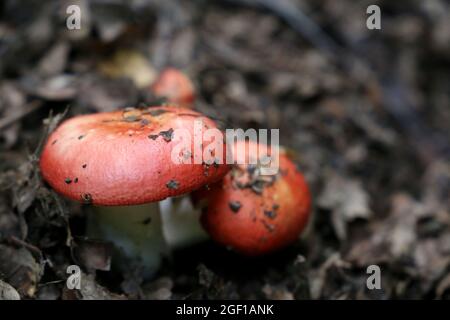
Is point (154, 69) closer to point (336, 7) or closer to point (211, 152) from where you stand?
point (211, 152)

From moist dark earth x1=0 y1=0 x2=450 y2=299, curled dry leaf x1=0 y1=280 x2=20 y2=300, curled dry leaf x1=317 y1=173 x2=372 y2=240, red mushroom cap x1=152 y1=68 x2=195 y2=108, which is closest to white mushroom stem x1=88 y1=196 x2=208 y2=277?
moist dark earth x1=0 y1=0 x2=450 y2=299

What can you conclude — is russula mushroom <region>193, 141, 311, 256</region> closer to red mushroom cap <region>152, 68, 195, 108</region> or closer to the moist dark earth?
the moist dark earth

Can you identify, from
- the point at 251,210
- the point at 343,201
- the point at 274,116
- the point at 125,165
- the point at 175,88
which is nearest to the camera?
the point at 125,165

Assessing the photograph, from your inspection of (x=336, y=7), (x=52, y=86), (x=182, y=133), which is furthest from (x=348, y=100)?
(x=182, y=133)

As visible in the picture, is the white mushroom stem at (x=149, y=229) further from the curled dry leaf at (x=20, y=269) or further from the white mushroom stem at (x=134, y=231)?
the curled dry leaf at (x=20, y=269)

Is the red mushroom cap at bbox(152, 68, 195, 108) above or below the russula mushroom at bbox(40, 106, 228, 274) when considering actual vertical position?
above

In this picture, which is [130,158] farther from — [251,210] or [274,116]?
[274,116]

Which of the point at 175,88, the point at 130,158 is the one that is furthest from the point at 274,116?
the point at 130,158
